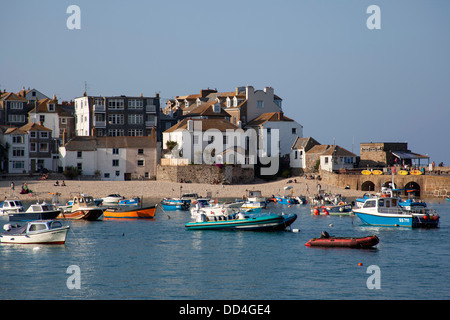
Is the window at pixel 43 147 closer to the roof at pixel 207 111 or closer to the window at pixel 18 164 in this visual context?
Answer: the window at pixel 18 164

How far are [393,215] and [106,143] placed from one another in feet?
177

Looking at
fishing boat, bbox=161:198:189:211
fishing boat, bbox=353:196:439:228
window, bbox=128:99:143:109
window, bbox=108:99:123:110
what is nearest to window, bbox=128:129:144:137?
window, bbox=128:99:143:109

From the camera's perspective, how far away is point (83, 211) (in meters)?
69.3

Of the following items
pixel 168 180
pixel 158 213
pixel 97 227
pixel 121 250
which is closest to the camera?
pixel 121 250

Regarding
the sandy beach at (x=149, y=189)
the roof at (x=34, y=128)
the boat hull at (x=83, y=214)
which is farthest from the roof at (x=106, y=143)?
the boat hull at (x=83, y=214)

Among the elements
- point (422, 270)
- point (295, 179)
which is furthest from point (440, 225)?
point (295, 179)

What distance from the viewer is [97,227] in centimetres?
6519

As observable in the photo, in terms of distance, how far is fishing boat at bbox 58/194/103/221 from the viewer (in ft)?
227

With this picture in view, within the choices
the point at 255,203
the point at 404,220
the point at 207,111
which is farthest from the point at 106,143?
the point at 404,220

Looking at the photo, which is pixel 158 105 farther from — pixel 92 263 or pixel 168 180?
pixel 92 263

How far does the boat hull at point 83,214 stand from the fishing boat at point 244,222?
11170mm

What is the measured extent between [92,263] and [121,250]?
570cm

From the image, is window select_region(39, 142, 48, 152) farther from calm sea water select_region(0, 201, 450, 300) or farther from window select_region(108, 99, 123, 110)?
calm sea water select_region(0, 201, 450, 300)

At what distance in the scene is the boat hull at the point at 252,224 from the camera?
198ft
